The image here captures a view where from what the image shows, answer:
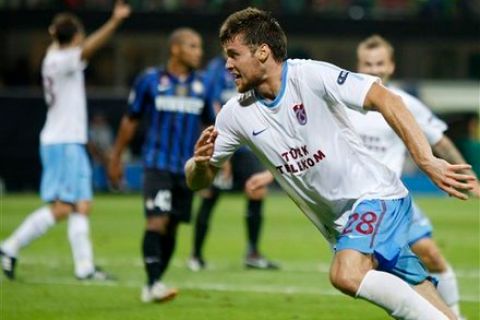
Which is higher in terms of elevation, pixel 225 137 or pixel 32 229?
pixel 225 137

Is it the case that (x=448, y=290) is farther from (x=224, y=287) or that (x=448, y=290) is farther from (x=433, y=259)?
(x=224, y=287)

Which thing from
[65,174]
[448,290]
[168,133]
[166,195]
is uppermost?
[168,133]

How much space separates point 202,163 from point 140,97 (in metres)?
3.71

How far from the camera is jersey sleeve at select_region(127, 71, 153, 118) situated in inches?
420

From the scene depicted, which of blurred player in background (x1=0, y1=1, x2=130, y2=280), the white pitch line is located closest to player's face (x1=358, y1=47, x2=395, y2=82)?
the white pitch line

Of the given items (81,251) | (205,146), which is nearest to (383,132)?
(205,146)

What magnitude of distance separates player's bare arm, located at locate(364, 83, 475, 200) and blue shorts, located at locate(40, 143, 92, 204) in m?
5.90

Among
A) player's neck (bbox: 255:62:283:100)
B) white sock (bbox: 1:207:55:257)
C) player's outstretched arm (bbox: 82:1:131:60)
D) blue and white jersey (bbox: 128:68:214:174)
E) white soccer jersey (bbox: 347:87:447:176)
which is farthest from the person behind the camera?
white sock (bbox: 1:207:55:257)

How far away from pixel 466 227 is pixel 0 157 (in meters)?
11.2

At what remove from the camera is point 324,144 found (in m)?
6.71

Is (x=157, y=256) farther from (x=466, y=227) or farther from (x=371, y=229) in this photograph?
(x=466, y=227)

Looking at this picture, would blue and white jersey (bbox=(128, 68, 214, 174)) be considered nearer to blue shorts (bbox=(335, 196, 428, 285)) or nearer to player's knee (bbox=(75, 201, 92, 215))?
player's knee (bbox=(75, 201, 92, 215))

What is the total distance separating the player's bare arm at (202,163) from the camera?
22.7 feet

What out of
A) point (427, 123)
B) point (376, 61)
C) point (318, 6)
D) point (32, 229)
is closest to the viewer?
point (427, 123)
